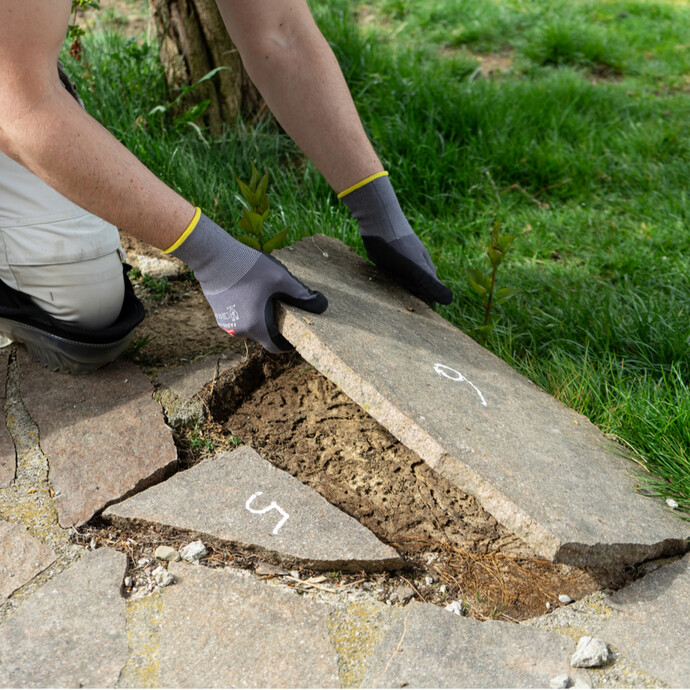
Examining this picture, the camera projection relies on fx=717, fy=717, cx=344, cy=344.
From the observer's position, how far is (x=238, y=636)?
139 cm

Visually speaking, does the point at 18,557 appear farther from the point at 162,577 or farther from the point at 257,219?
the point at 257,219

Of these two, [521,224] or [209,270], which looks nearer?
[209,270]

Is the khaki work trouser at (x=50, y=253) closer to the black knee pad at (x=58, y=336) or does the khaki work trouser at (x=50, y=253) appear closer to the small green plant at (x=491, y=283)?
the black knee pad at (x=58, y=336)

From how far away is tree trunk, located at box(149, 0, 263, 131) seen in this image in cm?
320

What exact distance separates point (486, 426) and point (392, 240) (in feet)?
2.62

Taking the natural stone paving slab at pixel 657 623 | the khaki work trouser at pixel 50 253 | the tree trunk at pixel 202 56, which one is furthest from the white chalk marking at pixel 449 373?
the tree trunk at pixel 202 56

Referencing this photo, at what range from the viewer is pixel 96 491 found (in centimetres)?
171

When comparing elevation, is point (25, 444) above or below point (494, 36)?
above

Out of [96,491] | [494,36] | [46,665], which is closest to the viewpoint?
[46,665]

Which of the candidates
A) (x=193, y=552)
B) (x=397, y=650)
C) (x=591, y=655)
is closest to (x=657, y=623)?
(x=591, y=655)

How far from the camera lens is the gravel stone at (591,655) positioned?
1.35m

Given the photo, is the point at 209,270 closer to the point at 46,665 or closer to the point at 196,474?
the point at 196,474

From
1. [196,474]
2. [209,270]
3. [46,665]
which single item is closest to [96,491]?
[196,474]

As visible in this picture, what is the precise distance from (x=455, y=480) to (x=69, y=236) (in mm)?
1350
